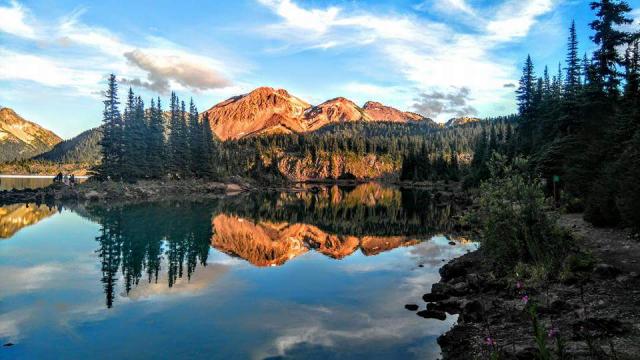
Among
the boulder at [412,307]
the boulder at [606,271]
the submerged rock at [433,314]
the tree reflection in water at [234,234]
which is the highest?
the boulder at [606,271]

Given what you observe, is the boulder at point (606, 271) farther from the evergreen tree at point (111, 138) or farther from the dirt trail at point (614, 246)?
the evergreen tree at point (111, 138)

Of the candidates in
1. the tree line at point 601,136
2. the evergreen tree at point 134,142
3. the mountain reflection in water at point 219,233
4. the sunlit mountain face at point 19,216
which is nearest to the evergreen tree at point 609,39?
the tree line at point 601,136

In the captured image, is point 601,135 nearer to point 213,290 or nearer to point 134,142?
point 213,290

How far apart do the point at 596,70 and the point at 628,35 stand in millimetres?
4345

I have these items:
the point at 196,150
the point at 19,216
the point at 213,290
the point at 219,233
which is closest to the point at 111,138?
the point at 196,150

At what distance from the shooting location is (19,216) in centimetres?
4997

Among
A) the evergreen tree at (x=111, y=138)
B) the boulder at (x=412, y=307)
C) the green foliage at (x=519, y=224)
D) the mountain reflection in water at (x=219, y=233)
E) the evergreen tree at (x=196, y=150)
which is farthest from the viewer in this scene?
the evergreen tree at (x=196, y=150)

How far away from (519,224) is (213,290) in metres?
14.7

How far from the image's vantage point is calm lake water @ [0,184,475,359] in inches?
591

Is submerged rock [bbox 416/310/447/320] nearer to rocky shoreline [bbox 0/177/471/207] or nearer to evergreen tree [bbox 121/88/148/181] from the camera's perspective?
rocky shoreline [bbox 0/177/471/207]

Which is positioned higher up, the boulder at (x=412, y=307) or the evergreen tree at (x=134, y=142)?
the evergreen tree at (x=134, y=142)

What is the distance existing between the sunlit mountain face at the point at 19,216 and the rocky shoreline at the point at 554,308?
36059 millimetres

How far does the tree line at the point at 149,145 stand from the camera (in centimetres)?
8938

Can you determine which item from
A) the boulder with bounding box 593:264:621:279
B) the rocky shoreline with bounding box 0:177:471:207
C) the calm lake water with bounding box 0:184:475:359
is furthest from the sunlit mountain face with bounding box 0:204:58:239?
the boulder with bounding box 593:264:621:279
